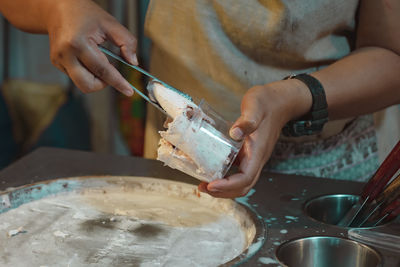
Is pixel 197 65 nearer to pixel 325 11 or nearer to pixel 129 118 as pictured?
pixel 325 11

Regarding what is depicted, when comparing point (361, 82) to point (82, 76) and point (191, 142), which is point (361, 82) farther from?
point (82, 76)

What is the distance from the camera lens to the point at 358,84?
4.72ft

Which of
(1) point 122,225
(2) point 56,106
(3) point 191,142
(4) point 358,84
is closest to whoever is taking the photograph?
(3) point 191,142

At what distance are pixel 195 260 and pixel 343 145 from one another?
706mm

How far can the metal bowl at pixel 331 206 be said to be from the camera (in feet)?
4.49

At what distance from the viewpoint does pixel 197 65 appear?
1602 millimetres

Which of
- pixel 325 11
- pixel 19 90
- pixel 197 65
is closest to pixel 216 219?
pixel 197 65

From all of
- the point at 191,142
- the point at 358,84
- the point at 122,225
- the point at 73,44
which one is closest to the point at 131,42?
the point at 73,44

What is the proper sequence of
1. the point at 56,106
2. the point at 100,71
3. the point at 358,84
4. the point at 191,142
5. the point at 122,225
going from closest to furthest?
the point at 191,142
the point at 100,71
the point at 122,225
the point at 358,84
the point at 56,106

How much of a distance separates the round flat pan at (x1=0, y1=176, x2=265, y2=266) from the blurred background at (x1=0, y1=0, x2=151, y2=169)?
1.70m

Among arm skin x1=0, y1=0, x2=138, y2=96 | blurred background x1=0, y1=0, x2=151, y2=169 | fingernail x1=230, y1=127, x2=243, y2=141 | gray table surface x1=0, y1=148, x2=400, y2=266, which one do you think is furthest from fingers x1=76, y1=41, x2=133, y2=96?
blurred background x1=0, y1=0, x2=151, y2=169

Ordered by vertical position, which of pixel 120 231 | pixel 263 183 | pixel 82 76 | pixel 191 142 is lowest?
pixel 120 231

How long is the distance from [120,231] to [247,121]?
0.43 meters

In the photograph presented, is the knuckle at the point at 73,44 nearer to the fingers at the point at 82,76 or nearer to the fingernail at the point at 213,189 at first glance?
the fingers at the point at 82,76
